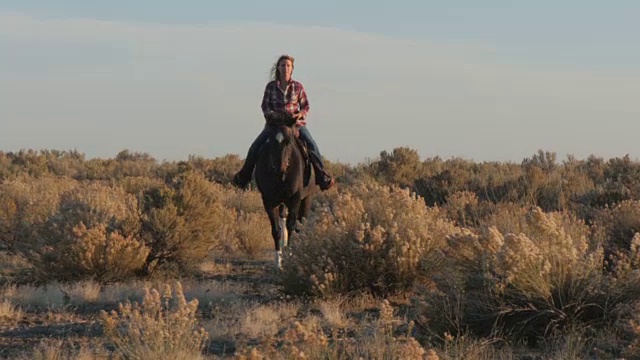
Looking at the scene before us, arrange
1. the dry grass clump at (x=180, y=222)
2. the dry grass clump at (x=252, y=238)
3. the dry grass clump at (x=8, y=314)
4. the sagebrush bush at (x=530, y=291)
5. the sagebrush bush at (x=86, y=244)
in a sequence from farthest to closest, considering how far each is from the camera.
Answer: the dry grass clump at (x=252, y=238), the dry grass clump at (x=180, y=222), the sagebrush bush at (x=86, y=244), the dry grass clump at (x=8, y=314), the sagebrush bush at (x=530, y=291)

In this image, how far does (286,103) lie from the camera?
36.1 ft

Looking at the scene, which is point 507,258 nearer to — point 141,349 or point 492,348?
point 492,348

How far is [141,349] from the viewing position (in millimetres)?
5004

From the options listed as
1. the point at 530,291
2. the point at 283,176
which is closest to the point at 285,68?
the point at 283,176

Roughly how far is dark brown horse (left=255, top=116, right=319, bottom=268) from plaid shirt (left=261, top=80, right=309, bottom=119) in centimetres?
33

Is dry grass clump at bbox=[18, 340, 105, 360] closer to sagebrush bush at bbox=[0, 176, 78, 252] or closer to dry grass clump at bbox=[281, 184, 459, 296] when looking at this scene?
dry grass clump at bbox=[281, 184, 459, 296]

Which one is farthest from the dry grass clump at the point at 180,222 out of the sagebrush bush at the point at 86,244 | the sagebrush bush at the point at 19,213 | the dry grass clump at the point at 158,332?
the dry grass clump at the point at 158,332

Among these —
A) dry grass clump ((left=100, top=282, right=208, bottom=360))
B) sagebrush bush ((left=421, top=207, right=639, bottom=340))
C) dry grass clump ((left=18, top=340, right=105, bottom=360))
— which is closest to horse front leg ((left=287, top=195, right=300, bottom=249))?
sagebrush bush ((left=421, top=207, right=639, bottom=340))

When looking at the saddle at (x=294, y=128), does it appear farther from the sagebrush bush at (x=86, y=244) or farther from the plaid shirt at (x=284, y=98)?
the sagebrush bush at (x=86, y=244)

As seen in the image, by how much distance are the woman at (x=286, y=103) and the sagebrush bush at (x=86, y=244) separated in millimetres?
1985

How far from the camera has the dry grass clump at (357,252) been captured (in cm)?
838

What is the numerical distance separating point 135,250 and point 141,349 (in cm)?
559

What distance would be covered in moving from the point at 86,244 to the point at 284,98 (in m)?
3.34

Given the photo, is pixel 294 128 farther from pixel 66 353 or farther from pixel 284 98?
pixel 66 353
